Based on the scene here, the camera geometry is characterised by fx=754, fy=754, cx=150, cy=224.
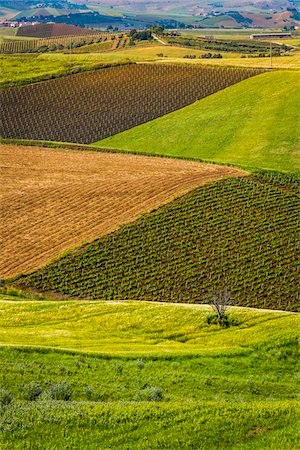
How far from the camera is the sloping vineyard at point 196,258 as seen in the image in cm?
5753

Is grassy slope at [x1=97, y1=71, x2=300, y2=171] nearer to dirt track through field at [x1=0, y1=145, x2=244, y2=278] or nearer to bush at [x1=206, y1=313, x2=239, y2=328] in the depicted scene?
dirt track through field at [x1=0, y1=145, x2=244, y2=278]

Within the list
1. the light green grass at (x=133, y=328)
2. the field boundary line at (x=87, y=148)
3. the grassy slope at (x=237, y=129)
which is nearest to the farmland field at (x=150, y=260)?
the light green grass at (x=133, y=328)

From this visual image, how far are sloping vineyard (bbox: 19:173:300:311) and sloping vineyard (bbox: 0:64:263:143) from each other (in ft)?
156

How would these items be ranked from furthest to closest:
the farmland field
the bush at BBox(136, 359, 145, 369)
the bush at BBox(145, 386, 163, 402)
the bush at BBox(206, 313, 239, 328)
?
the bush at BBox(206, 313, 239, 328) → the bush at BBox(136, 359, 145, 369) → the bush at BBox(145, 386, 163, 402) → the farmland field

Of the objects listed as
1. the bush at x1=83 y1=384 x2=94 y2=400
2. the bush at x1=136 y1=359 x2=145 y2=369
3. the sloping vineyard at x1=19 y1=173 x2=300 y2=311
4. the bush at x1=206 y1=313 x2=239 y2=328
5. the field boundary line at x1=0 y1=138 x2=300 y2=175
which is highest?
the bush at x1=83 y1=384 x2=94 y2=400

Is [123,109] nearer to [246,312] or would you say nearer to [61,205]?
[61,205]

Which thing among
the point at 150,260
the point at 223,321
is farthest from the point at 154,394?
the point at 150,260

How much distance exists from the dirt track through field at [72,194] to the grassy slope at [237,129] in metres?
12.2

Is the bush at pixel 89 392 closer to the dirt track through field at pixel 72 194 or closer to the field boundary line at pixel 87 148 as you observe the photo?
the dirt track through field at pixel 72 194

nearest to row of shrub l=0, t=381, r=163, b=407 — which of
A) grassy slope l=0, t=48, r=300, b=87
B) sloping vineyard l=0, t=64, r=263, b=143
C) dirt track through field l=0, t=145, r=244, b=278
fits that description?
→ dirt track through field l=0, t=145, r=244, b=278

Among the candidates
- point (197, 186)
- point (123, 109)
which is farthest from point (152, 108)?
point (197, 186)

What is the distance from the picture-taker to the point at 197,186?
259 feet

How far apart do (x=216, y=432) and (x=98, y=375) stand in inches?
325

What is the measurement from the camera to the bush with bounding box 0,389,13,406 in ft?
84.1
